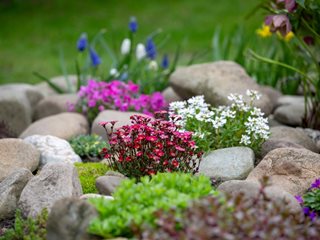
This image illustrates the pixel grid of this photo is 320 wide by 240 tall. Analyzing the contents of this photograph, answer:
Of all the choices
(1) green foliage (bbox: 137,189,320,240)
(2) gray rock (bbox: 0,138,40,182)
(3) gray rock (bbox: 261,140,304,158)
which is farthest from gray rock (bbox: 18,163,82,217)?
(3) gray rock (bbox: 261,140,304,158)

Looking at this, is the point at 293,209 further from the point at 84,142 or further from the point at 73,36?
the point at 73,36

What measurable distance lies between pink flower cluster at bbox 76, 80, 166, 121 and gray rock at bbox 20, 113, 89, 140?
0.34m

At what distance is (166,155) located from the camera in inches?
184

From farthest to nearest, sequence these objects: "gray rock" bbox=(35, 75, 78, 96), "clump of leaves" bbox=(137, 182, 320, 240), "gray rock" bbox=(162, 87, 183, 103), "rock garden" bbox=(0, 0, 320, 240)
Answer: "gray rock" bbox=(35, 75, 78, 96)
"gray rock" bbox=(162, 87, 183, 103)
"rock garden" bbox=(0, 0, 320, 240)
"clump of leaves" bbox=(137, 182, 320, 240)

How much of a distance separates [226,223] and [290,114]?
142 inches

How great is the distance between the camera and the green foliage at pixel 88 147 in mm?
6020

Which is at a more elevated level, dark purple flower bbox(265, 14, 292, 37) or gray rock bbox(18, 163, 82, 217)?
dark purple flower bbox(265, 14, 292, 37)

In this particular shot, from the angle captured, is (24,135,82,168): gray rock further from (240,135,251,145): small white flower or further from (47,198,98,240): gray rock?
(47,198,98,240): gray rock

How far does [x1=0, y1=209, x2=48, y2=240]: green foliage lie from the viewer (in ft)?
12.7

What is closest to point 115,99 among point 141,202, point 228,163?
point 228,163

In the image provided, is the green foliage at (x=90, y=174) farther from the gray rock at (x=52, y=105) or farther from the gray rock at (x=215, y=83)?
the gray rock at (x=52, y=105)

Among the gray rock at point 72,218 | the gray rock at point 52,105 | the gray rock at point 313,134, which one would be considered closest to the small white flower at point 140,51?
the gray rock at point 52,105

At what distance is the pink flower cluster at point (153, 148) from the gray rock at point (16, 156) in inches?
31.8

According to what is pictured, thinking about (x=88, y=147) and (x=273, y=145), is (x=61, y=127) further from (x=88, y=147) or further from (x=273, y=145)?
(x=273, y=145)
